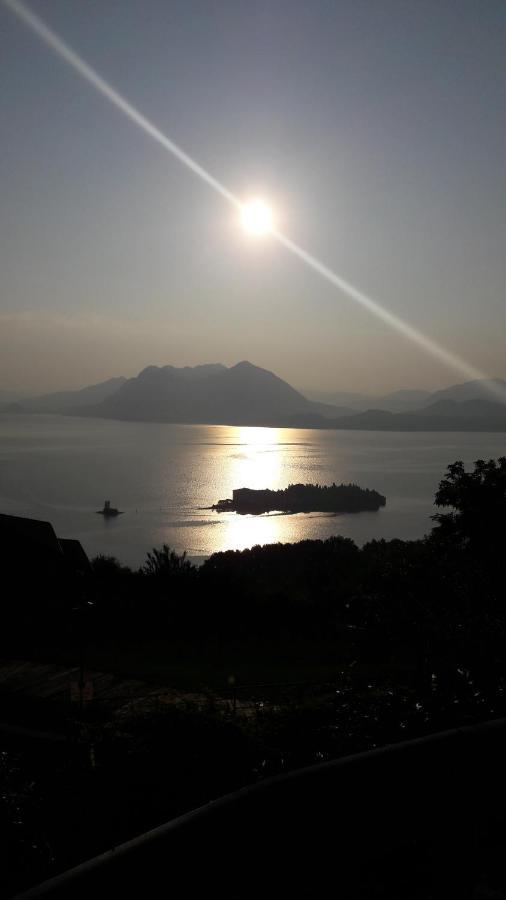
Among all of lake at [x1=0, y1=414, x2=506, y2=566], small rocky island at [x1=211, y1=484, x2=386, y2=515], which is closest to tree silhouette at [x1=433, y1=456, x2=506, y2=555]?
lake at [x1=0, y1=414, x2=506, y2=566]

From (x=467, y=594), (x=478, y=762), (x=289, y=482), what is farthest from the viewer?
(x=289, y=482)

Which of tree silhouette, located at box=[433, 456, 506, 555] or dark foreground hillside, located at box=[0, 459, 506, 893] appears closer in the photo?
dark foreground hillside, located at box=[0, 459, 506, 893]

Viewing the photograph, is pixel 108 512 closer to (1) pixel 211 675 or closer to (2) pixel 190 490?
(2) pixel 190 490

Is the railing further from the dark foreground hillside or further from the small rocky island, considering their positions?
the small rocky island

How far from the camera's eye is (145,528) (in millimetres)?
89625

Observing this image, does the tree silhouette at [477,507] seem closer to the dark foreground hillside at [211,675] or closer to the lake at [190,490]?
the dark foreground hillside at [211,675]

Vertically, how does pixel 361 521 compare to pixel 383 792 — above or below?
below

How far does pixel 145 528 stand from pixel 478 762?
89.6 m

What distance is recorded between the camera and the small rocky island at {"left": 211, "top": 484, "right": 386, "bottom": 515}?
353ft

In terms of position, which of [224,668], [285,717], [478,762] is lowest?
[224,668]

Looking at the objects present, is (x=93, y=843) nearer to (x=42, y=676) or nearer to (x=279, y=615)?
(x=42, y=676)

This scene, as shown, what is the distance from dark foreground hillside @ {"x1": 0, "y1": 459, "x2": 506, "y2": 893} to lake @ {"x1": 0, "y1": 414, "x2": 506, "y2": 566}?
48457mm

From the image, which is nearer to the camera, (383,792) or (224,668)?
(383,792)

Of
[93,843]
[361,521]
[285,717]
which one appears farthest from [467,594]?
[361,521]
